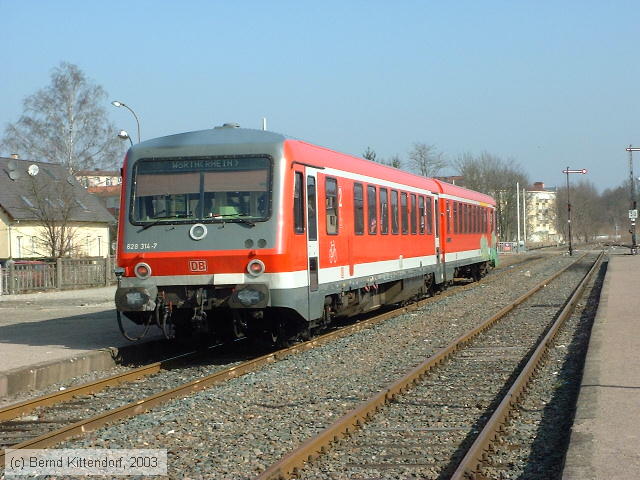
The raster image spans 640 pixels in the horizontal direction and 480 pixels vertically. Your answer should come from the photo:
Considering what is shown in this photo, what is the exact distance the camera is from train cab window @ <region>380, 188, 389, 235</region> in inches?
660

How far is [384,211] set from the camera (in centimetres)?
1700

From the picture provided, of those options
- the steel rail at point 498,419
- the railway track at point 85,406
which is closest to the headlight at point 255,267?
the railway track at point 85,406

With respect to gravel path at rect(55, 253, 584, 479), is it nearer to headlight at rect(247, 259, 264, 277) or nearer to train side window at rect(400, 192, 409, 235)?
headlight at rect(247, 259, 264, 277)

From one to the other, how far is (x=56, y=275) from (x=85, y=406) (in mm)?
22506

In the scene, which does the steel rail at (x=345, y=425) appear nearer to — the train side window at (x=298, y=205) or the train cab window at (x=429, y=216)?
the train side window at (x=298, y=205)

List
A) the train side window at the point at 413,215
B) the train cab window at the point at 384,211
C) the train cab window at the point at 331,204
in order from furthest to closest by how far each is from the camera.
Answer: the train side window at the point at 413,215, the train cab window at the point at 384,211, the train cab window at the point at 331,204

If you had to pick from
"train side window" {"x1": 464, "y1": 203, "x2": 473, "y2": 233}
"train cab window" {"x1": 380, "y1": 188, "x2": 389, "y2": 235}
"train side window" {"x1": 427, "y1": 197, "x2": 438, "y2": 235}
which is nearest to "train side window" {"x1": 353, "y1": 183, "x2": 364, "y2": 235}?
"train cab window" {"x1": 380, "y1": 188, "x2": 389, "y2": 235}

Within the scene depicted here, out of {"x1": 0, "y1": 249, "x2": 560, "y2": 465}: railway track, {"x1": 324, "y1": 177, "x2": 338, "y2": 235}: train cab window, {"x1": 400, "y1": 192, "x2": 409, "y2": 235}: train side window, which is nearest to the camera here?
{"x1": 0, "y1": 249, "x2": 560, "y2": 465}: railway track

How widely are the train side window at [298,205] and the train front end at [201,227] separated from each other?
15.4 inches

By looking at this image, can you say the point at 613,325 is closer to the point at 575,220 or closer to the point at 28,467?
the point at 28,467

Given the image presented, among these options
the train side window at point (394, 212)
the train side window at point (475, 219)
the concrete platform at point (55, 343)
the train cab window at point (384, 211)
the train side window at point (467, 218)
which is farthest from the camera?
the train side window at point (475, 219)

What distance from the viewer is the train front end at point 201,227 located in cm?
1163

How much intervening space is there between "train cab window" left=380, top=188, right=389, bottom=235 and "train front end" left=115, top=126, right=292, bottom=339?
4.95 metres

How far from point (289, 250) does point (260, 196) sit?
2.62 feet
